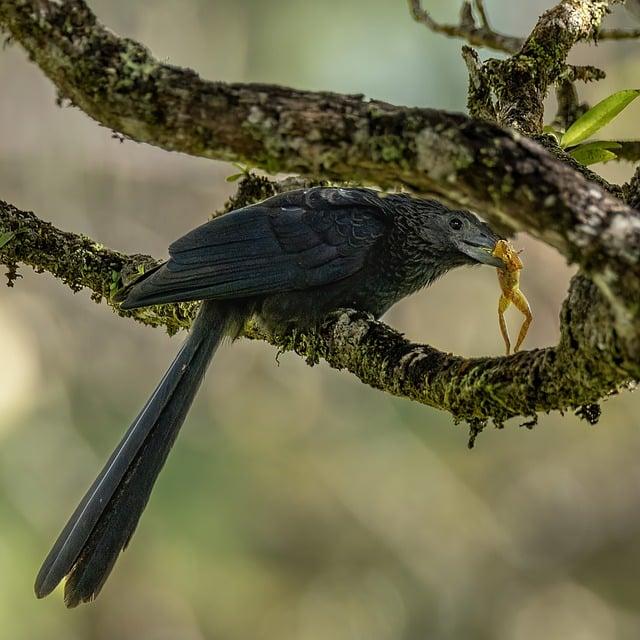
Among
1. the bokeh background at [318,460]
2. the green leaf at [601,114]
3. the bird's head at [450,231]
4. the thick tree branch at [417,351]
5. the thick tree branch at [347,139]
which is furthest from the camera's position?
the bokeh background at [318,460]

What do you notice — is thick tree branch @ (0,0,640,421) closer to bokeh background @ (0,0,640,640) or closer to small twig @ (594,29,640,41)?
small twig @ (594,29,640,41)

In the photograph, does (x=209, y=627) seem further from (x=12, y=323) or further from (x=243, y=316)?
(x=243, y=316)

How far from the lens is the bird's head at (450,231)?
3762mm

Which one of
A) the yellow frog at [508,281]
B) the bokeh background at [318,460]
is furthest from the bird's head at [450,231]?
the bokeh background at [318,460]

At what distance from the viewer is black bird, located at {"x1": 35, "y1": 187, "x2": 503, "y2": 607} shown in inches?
111

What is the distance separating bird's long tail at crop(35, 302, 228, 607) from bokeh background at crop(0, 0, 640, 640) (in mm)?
3327

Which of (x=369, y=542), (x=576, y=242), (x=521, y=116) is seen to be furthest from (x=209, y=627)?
(x=576, y=242)

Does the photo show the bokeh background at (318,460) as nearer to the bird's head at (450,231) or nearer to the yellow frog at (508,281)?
the bird's head at (450,231)

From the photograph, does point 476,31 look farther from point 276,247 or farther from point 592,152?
point 276,247

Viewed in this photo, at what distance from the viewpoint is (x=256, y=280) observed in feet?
11.1

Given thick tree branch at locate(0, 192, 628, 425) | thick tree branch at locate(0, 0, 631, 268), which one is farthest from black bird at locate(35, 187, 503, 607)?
thick tree branch at locate(0, 0, 631, 268)

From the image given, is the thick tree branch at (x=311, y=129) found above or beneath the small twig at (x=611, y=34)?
beneath

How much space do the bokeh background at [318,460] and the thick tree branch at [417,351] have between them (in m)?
3.24

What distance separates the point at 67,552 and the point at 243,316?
1.17 m
